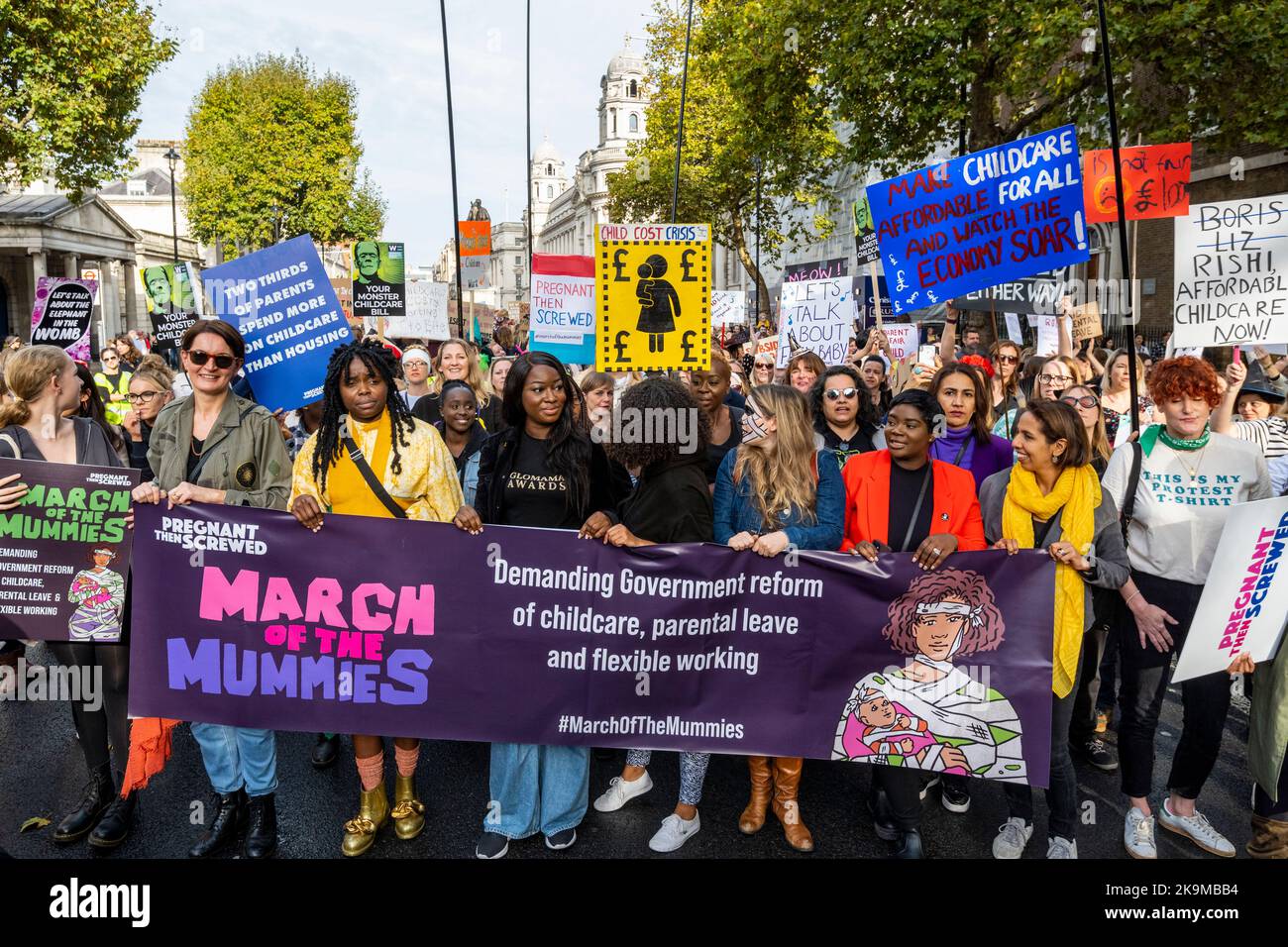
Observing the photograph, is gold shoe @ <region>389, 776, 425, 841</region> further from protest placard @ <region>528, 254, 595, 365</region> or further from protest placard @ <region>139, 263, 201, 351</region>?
protest placard @ <region>139, 263, 201, 351</region>

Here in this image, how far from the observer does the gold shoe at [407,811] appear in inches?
151

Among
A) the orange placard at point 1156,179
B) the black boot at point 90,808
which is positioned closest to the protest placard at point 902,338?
the orange placard at point 1156,179

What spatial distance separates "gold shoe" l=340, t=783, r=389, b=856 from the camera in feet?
12.1

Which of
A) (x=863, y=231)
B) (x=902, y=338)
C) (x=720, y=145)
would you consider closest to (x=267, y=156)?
(x=720, y=145)

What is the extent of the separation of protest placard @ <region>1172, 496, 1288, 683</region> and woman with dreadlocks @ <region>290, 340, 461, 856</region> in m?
2.97

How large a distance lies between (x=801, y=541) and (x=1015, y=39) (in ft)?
42.3

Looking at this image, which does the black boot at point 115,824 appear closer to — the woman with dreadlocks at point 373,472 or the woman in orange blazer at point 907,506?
the woman with dreadlocks at point 373,472

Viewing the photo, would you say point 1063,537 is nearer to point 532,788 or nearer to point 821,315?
point 532,788

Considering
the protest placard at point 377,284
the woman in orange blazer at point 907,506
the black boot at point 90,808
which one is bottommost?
the black boot at point 90,808

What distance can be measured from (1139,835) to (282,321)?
5.03 metres

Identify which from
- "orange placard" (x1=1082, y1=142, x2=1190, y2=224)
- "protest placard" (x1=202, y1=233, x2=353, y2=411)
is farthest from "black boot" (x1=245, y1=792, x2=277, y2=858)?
"orange placard" (x1=1082, y1=142, x2=1190, y2=224)

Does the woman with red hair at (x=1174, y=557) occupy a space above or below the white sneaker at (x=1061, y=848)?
above

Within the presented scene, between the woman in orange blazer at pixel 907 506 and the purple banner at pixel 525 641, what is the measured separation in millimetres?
217
